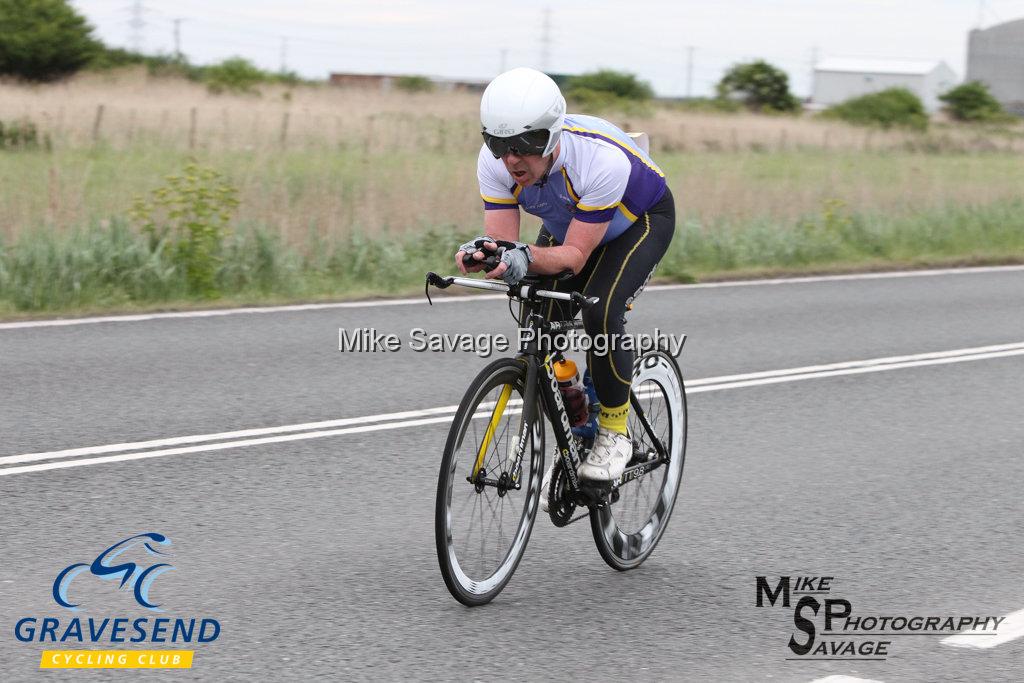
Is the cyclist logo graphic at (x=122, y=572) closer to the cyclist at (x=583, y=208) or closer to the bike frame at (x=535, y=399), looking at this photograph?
the bike frame at (x=535, y=399)

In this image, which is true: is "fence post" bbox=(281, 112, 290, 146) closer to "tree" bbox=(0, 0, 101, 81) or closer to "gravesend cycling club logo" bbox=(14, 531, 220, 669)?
"gravesend cycling club logo" bbox=(14, 531, 220, 669)

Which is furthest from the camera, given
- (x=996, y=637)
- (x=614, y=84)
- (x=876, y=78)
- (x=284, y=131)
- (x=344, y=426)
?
(x=876, y=78)

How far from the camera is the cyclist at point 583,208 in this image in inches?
180

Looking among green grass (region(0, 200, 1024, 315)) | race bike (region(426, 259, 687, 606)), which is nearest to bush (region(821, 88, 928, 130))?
green grass (region(0, 200, 1024, 315))

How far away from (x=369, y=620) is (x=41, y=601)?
3.95 feet

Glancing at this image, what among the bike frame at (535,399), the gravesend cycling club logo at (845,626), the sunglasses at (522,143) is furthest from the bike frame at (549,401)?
the gravesend cycling club logo at (845,626)

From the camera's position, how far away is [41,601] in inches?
189

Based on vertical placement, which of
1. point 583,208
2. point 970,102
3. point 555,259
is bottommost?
point 555,259

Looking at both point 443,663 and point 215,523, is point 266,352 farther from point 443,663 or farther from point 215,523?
point 443,663

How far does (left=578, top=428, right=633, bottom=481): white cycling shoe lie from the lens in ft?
16.9

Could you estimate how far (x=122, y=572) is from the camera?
5172 millimetres

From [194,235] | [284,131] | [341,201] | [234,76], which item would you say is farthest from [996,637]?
[234,76]

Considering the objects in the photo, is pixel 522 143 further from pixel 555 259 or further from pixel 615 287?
pixel 615 287

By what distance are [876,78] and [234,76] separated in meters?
64.8
